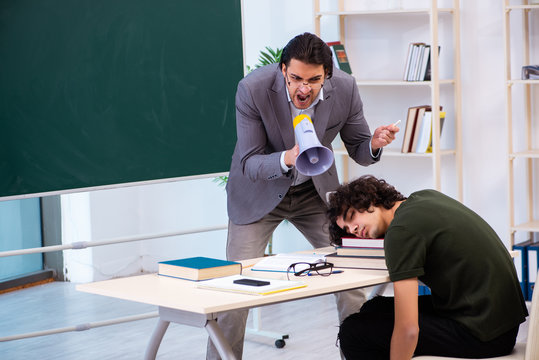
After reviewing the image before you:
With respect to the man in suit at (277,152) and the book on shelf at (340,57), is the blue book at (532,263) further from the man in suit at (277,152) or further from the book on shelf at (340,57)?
the man in suit at (277,152)

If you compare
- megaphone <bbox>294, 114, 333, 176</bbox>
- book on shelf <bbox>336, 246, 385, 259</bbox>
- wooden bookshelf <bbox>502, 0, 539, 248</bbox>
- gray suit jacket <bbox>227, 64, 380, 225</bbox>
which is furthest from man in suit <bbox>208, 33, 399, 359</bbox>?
wooden bookshelf <bbox>502, 0, 539, 248</bbox>

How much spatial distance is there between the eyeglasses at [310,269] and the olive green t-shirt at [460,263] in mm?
298

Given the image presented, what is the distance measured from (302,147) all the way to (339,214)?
0.27 meters

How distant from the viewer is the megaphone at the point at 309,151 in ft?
8.68

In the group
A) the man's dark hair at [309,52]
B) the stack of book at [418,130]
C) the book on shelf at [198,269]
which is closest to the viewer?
the book on shelf at [198,269]

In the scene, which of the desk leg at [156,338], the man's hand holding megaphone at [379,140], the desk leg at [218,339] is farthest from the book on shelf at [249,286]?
the man's hand holding megaphone at [379,140]

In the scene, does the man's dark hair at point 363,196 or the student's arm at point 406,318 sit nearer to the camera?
the student's arm at point 406,318

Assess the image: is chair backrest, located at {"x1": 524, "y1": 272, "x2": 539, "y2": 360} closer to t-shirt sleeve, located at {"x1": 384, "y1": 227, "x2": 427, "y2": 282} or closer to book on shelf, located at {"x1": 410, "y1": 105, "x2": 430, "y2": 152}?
t-shirt sleeve, located at {"x1": 384, "y1": 227, "x2": 427, "y2": 282}

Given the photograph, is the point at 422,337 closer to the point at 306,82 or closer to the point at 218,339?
the point at 218,339

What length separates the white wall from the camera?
5.19 m

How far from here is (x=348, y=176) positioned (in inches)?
224

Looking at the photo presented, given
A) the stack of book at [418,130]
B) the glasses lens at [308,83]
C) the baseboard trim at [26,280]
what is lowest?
the baseboard trim at [26,280]

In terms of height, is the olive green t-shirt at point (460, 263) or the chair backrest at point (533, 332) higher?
the olive green t-shirt at point (460, 263)

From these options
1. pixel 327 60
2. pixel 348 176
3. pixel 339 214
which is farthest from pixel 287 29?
pixel 339 214
